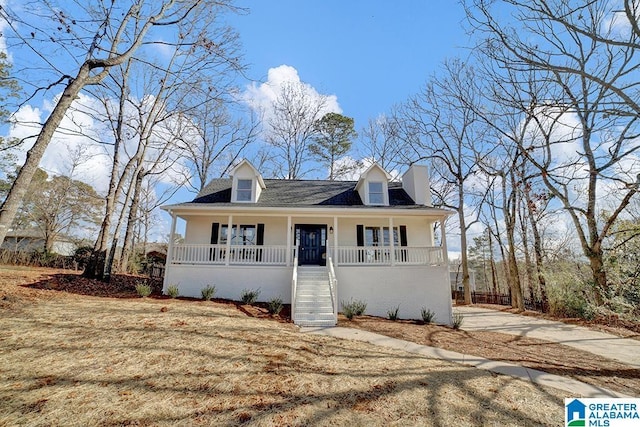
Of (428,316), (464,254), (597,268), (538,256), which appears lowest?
(428,316)

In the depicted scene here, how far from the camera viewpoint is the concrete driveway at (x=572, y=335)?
23.0 feet

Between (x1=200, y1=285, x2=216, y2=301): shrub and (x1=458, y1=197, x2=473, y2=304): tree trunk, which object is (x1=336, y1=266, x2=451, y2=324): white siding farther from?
(x1=458, y1=197, x2=473, y2=304): tree trunk

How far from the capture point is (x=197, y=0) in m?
7.82

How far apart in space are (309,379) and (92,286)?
10.1 meters

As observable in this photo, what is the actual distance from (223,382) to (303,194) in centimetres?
1102

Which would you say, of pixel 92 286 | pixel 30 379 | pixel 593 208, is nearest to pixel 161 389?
pixel 30 379

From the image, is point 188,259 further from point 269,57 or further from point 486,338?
point 486,338

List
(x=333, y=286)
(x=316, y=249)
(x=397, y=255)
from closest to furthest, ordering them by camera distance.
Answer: (x=333, y=286) → (x=397, y=255) → (x=316, y=249)

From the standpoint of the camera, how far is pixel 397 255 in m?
12.4

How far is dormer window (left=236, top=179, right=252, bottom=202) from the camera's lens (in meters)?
13.5

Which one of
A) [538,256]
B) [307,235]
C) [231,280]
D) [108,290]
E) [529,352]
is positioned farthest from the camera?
[538,256]

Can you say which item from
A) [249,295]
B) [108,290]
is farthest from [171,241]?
[249,295]

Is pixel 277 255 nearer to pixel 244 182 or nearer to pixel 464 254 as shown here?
pixel 244 182

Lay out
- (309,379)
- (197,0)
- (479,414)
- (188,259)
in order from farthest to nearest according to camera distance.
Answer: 1. (188,259)
2. (197,0)
3. (309,379)
4. (479,414)
